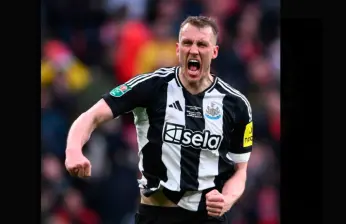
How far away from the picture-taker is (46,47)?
28.1ft

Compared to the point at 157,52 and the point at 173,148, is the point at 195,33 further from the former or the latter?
the point at 157,52

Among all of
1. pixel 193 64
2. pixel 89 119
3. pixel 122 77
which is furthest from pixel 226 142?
pixel 122 77

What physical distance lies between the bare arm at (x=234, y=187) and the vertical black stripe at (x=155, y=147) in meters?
0.40

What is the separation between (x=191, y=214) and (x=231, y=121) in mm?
651

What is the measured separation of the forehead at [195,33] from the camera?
4.79m

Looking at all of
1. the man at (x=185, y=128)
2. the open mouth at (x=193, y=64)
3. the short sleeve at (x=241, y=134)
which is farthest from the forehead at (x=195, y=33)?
the short sleeve at (x=241, y=134)

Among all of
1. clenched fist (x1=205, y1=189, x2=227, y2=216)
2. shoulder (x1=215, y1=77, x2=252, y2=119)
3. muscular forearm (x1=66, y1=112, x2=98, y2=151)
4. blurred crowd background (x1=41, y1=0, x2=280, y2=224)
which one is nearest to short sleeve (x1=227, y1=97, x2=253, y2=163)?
shoulder (x1=215, y1=77, x2=252, y2=119)

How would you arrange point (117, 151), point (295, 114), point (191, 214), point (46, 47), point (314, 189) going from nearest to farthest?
point (191, 214), point (314, 189), point (295, 114), point (117, 151), point (46, 47)

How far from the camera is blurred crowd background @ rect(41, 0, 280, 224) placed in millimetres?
7969

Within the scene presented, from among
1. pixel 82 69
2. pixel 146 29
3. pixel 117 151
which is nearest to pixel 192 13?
pixel 146 29

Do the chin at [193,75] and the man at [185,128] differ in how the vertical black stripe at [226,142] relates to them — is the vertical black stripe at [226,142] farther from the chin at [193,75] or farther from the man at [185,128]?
the chin at [193,75]

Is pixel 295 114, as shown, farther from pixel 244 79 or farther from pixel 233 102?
pixel 244 79

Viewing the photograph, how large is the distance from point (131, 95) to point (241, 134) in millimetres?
779

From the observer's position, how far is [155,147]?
4.73 m
